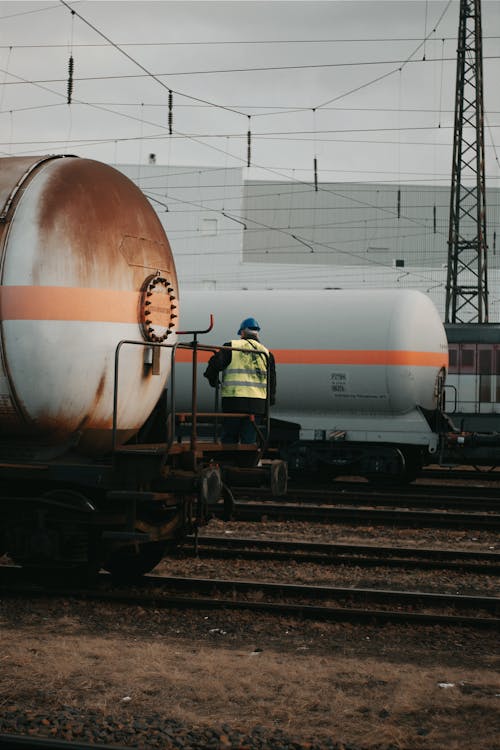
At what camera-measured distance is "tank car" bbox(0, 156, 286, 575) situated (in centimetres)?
768

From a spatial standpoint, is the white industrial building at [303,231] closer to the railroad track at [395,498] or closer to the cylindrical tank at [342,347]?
the cylindrical tank at [342,347]

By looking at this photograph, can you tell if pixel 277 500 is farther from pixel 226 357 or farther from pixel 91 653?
pixel 91 653

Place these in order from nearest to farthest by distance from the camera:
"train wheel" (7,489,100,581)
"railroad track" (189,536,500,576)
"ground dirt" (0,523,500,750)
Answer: "ground dirt" (0,523,500,750), "train wheel" (7,489,100,581), "railroad track" (189,536,500,576)

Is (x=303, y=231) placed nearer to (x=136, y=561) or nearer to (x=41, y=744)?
(x=136, y=561)

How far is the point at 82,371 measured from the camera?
7828 millimetres

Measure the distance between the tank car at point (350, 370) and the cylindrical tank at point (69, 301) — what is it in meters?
9.31

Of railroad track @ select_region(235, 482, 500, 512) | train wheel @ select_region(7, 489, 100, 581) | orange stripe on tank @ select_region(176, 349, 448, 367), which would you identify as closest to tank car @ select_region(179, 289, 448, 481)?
orange stripe on tank @ select_region(176, 349, 448, 367)

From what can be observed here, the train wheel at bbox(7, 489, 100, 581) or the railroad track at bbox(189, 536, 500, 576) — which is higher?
the train wheel at bbox(7, 489, 100, 581)

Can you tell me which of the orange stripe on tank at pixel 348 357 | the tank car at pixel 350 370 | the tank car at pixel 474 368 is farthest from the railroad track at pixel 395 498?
the tank car at pixel 474 368

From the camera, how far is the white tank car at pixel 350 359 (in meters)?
17.2

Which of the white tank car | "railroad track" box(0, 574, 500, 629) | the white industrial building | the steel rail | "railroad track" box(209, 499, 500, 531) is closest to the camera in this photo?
the steel rail

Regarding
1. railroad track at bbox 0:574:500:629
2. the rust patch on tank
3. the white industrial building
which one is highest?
the white industrial building

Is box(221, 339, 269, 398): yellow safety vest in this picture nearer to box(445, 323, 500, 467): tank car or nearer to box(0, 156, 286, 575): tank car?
box(0, 156, 286, 575): tank car

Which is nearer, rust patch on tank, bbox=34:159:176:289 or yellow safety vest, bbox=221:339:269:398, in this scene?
rust patch on tank, bbox=34:159:176:289
